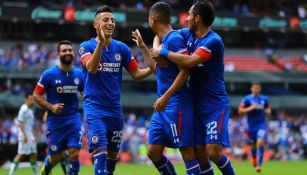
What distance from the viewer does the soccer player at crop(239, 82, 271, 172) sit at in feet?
72.1

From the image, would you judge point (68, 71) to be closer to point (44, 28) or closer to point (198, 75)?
point (198, 75)

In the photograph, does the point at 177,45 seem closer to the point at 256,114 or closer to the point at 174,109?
the point at 174,109

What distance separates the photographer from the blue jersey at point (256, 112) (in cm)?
2220

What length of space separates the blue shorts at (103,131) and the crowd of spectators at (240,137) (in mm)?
17450

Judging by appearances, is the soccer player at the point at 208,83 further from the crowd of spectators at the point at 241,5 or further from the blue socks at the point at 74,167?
the crowd of spectators at the point at 241,5

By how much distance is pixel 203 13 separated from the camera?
409 inches

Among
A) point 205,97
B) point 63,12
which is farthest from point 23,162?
Answer: point 205,97

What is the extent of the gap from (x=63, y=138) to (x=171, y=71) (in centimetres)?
429

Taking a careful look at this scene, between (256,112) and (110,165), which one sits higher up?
(256,112)

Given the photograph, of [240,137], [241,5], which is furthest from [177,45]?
[241,5]

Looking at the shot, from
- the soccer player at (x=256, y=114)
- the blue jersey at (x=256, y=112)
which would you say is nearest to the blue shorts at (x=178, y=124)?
the soccer player at (x=256, y=114)

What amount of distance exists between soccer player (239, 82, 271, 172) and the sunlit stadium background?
465cm

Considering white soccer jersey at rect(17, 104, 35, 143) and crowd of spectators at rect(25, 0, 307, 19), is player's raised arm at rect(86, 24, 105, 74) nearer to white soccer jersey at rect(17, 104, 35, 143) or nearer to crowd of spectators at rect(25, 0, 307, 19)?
white soccer jersey at rect(17, 104, 35, 143)

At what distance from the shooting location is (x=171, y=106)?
1053 cm
